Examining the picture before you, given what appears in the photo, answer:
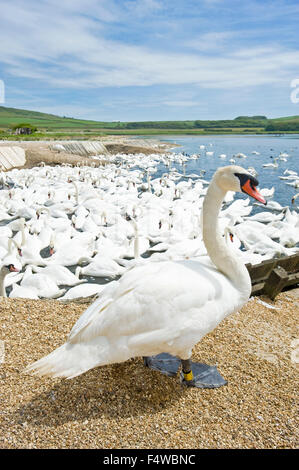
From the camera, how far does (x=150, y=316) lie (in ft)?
10.5

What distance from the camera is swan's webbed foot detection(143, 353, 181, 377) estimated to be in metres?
4.05

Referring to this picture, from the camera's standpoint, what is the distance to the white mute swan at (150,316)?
3.21 meters

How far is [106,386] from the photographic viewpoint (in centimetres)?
374

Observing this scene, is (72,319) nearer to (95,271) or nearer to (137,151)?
(95,271)

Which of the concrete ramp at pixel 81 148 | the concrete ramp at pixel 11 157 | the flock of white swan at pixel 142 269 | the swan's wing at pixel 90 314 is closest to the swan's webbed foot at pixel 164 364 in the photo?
the flock of white swan at pixel 142 269

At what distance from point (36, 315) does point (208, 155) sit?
54951mm

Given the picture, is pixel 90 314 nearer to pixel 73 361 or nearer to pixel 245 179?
pixel 73 361

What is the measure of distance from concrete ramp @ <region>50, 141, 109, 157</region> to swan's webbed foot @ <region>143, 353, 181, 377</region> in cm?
4154

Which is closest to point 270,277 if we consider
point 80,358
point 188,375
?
point 188,375

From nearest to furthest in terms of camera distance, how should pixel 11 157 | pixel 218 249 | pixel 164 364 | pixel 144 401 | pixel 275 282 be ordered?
pixel 144 401
pixel 218 249
pixel 164 364
pixel 275 282
pixel 11 157

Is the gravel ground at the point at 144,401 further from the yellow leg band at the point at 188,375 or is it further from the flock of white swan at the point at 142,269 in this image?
the flock of white swan at the point at 142,269

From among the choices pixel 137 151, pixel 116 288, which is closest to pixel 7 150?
pixel 137 151


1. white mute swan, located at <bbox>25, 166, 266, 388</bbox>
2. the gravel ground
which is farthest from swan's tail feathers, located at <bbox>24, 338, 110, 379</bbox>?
the gravel ground

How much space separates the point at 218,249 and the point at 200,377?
143 centimetres
